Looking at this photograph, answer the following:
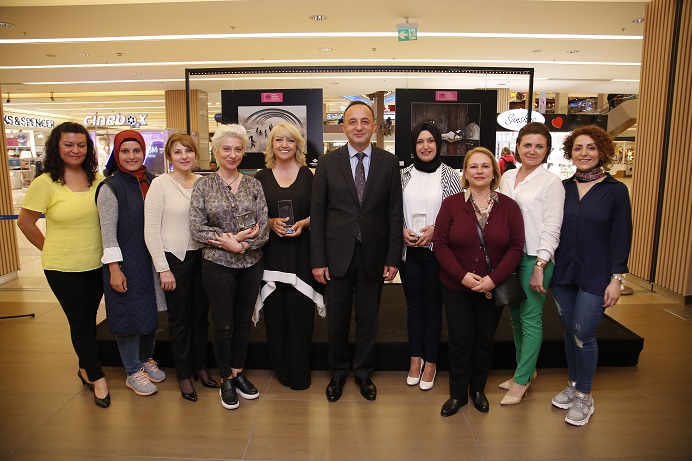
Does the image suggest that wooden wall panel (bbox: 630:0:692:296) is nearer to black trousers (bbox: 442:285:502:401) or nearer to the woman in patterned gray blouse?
black trousers (bbox: 442:285:502:401)

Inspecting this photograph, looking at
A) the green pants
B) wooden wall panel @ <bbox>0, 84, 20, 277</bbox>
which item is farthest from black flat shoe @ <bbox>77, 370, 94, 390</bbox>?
wooden wall panel @ <bbox>0, 84, 20, 277</bbox>

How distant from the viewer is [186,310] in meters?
3.02

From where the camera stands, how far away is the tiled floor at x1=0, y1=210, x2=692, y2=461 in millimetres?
2564

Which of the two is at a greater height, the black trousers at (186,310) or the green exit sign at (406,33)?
the green exit sign at (406,33)

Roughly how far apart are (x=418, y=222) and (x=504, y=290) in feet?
2.27

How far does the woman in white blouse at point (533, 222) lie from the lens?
8.95 feet

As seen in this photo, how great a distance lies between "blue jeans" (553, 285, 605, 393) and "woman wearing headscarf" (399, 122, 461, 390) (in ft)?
2.50

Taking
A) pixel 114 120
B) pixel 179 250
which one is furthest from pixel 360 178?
pixel 114 120

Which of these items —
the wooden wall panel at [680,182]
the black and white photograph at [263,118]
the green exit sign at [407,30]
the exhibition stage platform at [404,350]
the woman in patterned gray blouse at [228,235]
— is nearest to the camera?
the woman in patterned gray blouse at [228,235]

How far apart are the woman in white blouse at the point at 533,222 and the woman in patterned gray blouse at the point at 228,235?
5.31 feet

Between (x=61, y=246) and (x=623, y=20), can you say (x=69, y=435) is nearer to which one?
(x=61, y=246)

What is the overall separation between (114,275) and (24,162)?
23.4 m

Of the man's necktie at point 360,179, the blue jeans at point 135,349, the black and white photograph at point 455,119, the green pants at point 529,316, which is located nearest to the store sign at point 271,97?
the black and white photograph at point 455,119

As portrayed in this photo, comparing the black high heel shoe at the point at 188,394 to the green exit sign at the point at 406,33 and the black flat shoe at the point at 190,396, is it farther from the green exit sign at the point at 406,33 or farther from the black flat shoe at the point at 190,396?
the green exit sign at the point at 406,33
